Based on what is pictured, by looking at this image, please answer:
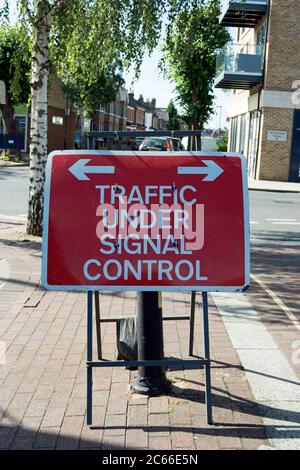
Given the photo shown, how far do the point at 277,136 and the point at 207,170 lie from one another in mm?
22599

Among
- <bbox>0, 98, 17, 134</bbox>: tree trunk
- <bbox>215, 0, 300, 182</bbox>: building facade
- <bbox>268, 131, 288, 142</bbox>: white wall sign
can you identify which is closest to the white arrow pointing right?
<bbox>215, 0, 300, 182</bbox>: building facade

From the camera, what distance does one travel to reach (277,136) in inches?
985

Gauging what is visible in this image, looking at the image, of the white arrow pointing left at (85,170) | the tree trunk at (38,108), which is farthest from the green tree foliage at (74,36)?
the white arrow pointing left at (85,170)

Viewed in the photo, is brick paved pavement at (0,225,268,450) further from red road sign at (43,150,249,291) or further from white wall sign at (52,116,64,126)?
white wall sign at (52,116,64,126)

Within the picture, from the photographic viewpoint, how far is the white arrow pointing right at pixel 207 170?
3.45 m

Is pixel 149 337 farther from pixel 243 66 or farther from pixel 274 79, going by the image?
pixel 243 66

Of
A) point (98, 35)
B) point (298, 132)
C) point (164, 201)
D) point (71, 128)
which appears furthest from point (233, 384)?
point (71, 128)

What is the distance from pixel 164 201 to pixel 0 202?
11296 millimetres

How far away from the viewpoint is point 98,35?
9047mm

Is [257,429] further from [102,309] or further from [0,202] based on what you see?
[0,202]

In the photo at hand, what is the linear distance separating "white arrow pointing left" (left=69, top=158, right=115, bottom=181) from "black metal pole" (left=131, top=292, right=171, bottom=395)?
838 mm

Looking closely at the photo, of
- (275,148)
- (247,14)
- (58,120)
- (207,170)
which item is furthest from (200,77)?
(207,170)

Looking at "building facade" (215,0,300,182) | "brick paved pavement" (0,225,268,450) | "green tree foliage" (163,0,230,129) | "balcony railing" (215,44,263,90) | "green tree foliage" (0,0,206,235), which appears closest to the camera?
"brick paved pavement" (0,225,268,450)

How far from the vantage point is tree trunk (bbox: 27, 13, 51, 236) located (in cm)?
888
